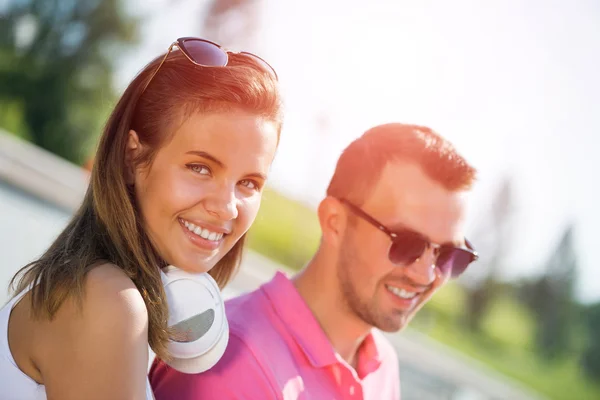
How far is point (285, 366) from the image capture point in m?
2.09

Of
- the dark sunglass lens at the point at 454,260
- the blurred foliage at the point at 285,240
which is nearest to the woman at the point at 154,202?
the dark sunglass lens at the point at 454,260

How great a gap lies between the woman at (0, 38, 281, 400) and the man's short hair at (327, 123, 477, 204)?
619 millimetres

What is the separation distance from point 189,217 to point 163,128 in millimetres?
229

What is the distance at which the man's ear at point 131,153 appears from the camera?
1.71 meters

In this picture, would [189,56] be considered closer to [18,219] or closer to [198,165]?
[198,165]

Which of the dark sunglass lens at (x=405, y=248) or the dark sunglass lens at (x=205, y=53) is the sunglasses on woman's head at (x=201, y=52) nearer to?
the dark sunglass lens at (x=205, y=53)

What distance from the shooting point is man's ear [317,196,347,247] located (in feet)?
7.83

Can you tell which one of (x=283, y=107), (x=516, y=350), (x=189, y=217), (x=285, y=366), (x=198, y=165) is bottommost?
(x=516, y=350)

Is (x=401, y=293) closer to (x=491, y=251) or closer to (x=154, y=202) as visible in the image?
(x=154, y=202)

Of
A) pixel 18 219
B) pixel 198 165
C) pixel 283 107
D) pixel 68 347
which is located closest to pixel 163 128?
pixel 198 165

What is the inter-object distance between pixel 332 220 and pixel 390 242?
24 cm

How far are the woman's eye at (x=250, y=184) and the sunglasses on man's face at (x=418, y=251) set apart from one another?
65 cm

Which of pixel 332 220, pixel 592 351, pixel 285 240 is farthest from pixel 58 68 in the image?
pixel 592 351

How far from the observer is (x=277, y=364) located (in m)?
2.07
